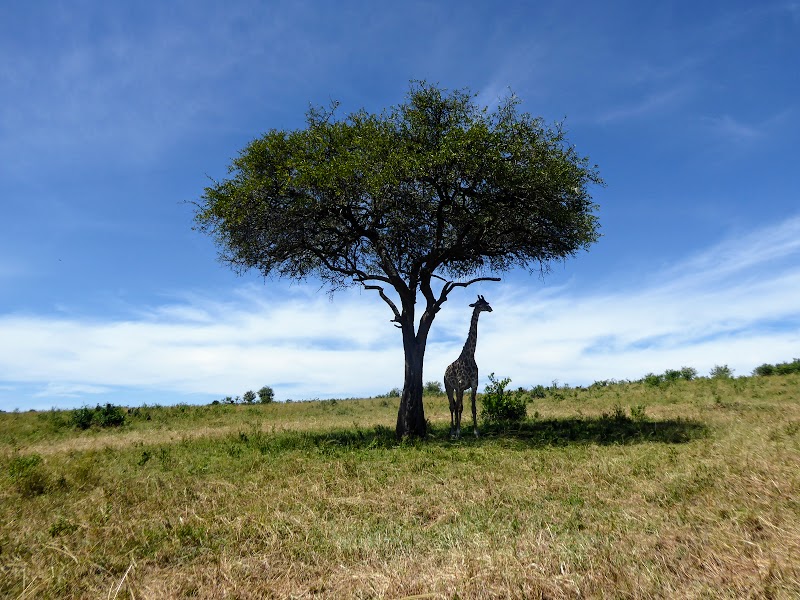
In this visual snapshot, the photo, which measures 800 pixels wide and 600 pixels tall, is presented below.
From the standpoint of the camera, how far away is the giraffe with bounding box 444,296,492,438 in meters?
18.3

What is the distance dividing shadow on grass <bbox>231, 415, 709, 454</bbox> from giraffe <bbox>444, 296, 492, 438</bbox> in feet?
3.25

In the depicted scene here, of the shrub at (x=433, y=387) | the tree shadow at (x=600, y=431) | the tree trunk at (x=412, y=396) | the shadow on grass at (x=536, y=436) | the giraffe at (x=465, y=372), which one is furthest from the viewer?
the shrub at (x=433, y=387)

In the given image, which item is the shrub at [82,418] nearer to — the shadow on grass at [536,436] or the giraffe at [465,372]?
the shadow on grass at [536,436]

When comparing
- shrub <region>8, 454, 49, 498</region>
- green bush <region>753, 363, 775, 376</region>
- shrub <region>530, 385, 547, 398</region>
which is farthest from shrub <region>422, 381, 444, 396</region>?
shrub <region>8, 454, 49, 498</region>

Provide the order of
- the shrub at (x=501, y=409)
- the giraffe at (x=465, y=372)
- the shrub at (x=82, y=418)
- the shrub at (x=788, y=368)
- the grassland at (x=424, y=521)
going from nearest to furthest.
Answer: the grassland at (x=424, y=521) → the giraffe at (x=465, y=372) → the shrub at (x=501, y=409) → the shrub at (x=82, y=418) → the shrub at (x=788, y=368)

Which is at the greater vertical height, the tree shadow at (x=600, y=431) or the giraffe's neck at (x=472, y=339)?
the giraffe's neck at (x=472, y=339)

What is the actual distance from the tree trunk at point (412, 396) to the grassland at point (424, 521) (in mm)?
3783

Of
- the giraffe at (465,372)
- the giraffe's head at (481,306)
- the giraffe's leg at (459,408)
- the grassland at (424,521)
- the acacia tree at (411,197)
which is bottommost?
the grassland at (424,521)

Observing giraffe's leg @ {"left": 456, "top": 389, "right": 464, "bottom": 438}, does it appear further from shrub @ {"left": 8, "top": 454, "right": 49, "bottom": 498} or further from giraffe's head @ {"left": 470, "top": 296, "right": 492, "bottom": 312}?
shrub @ {"left": 8, "top": 454, "right": 49, "bottom": 498}

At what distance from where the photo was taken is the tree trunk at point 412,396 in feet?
63.2

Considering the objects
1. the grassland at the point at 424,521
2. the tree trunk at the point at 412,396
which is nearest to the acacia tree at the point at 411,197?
the tree trunk at the point at 412,396

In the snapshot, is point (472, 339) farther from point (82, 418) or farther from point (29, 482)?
point (82, 418)

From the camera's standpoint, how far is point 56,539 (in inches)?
278

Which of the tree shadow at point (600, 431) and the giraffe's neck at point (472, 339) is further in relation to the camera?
the giraffe's neck at point (472, 339)
